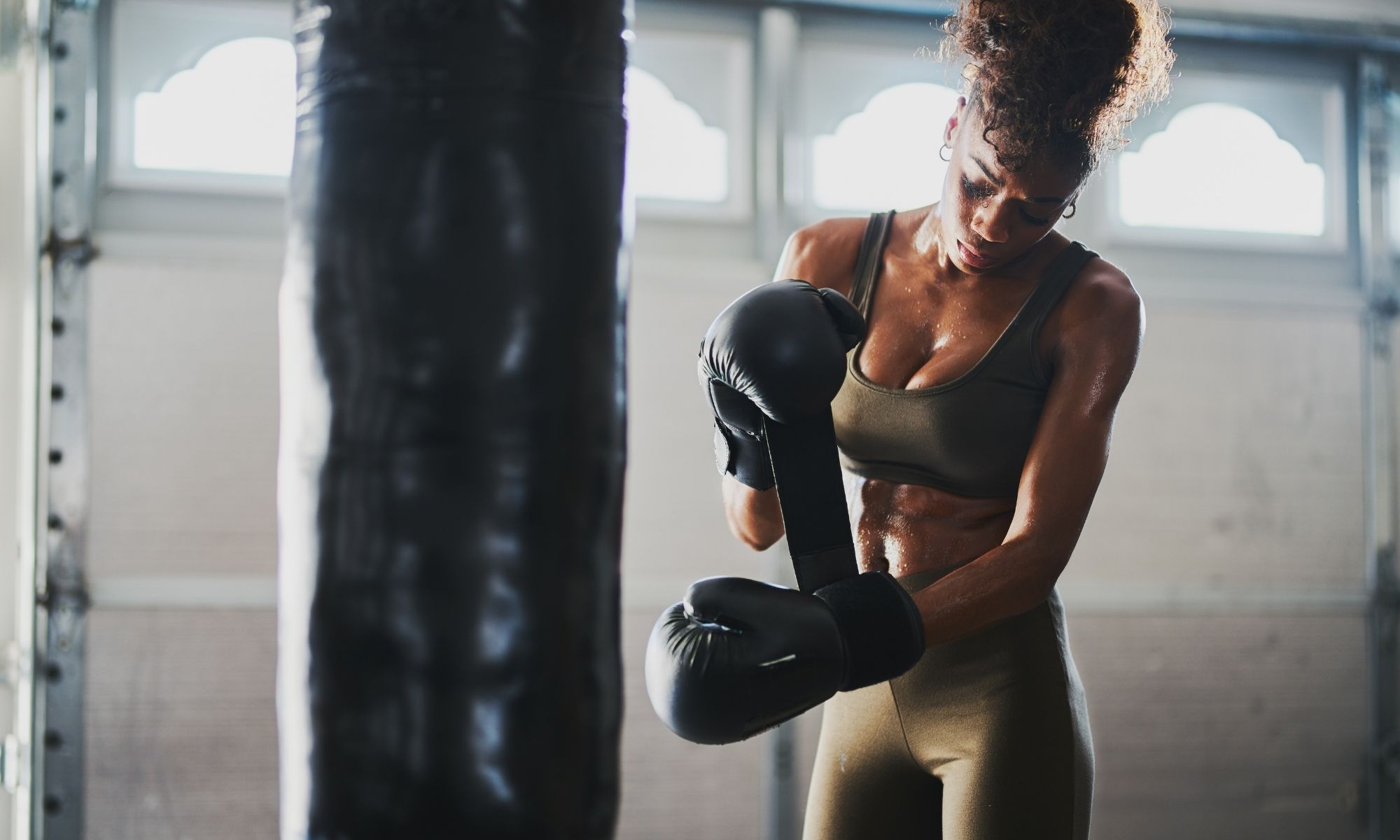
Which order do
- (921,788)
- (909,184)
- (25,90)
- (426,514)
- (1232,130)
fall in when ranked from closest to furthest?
1. (426,514)
2. (921,788)
3. (25,90)
4. (909,184)
5. (1232,130)

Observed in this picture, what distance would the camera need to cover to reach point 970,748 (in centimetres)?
155

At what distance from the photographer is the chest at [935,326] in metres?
1.62

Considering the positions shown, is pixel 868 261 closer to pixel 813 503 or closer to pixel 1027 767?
pixel 813 503

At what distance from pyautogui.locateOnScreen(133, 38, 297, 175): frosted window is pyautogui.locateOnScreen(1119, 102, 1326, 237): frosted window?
2.53 metres

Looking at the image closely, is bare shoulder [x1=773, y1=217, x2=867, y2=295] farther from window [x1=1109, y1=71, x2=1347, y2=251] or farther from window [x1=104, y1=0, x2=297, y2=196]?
window [x1=1109, y1=71, x2=1347, y2=251]

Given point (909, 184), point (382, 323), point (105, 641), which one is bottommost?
point (105, 641)

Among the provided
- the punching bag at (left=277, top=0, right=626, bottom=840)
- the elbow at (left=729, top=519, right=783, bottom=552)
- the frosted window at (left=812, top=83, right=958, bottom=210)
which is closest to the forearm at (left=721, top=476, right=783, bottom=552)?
the elbow at (left=729, top=519, right=783, bottom=552)

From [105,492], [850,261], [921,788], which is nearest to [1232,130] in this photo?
[850,261]

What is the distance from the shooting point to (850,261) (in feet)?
5.87

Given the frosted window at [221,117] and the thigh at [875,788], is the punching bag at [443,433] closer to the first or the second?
the thigh at [875,788]

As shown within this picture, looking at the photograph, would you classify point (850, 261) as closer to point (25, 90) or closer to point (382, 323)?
point (382, 323)

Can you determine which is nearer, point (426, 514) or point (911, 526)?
point (426, 514)

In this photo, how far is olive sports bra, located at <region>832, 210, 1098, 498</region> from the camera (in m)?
1.59

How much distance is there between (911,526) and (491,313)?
0.79 m
